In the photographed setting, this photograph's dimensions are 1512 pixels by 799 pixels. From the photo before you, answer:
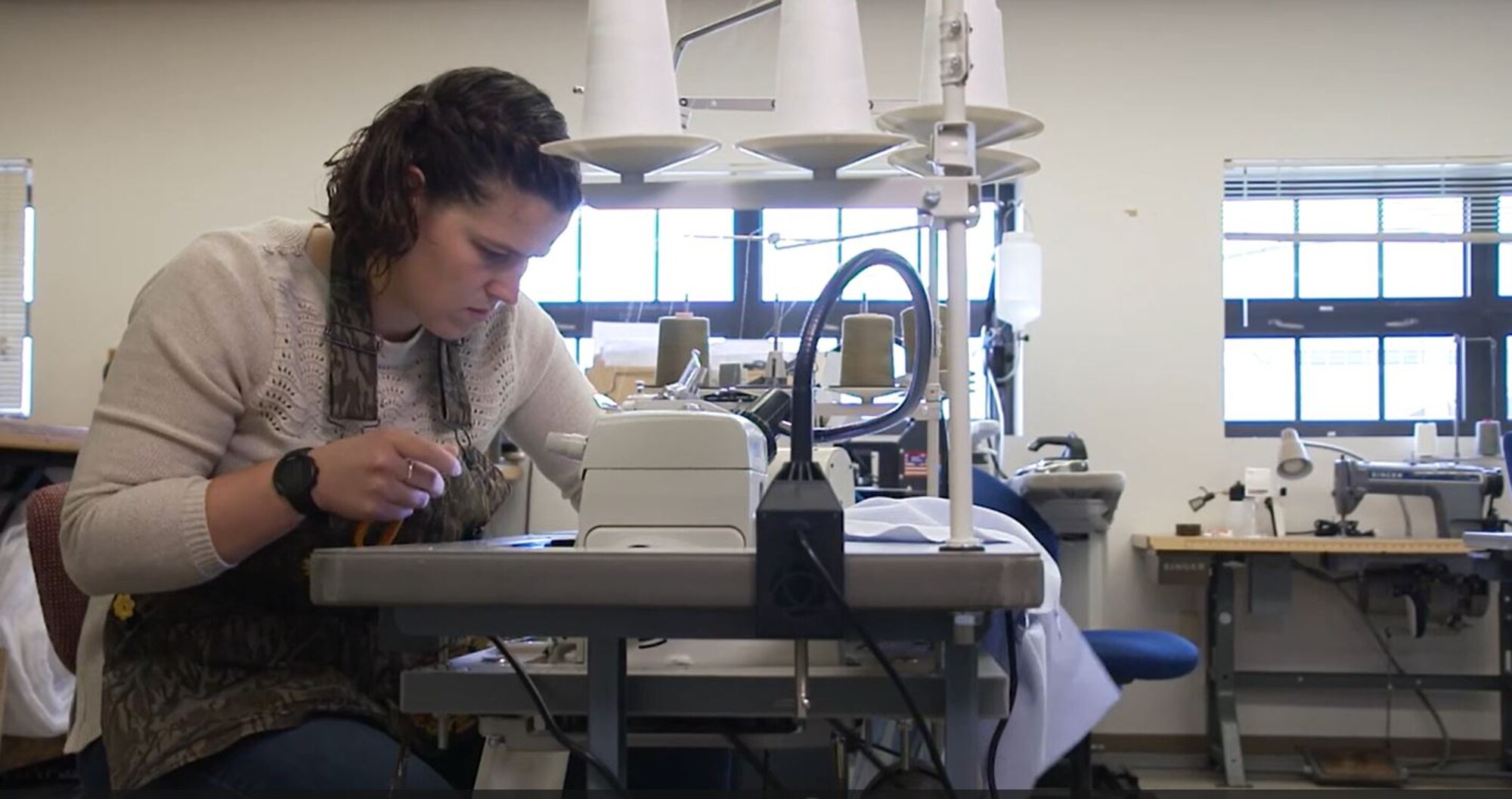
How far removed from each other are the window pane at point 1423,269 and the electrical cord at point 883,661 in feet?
13.8

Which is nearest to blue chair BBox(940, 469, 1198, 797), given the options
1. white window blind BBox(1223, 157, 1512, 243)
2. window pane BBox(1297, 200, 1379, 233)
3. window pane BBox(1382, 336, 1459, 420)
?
window pane BBox(1382, 336, 1459, 420)

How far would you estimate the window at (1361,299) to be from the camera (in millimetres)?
4445

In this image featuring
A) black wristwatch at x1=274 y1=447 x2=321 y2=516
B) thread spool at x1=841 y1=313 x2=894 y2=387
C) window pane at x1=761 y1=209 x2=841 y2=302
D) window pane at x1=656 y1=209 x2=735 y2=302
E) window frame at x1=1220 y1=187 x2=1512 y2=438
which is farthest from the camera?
window pane at x1=656 y1=209 x2=735 y2=302

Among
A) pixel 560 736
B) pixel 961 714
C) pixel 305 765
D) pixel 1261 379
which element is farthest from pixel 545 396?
pixel 1261 379

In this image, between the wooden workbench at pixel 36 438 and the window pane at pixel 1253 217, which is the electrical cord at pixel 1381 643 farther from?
the wooden workbench at pixel 36 438

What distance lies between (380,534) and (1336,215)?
13.7 ft

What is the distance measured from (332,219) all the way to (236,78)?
3.86m

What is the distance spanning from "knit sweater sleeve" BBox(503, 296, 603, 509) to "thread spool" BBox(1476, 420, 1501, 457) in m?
3.62

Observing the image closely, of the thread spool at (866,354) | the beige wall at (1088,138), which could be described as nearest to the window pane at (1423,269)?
the beige wall at (1088,138)

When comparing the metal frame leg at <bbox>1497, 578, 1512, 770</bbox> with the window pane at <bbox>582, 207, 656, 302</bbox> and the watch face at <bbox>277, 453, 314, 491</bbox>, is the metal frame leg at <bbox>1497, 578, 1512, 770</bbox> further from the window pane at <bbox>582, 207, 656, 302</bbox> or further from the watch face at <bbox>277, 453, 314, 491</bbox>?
the watch face at <bbox>277, 453, 314, 491</bbox>

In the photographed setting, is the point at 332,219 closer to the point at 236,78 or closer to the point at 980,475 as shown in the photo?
the point at 980,475

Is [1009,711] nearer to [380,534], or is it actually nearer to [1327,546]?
[380,534]

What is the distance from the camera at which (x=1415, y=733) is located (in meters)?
4.26

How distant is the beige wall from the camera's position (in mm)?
4312
